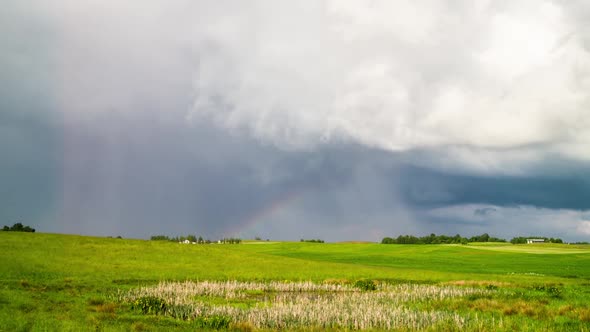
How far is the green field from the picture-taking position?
28891 mm

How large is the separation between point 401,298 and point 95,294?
94.1 feet

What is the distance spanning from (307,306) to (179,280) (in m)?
27.8

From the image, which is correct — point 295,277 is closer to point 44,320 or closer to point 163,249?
point 163,249

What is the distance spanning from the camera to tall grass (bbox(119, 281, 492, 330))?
30266 mm

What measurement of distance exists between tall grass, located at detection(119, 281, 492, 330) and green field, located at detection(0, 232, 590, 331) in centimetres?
49

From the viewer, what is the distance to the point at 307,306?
37.6 m

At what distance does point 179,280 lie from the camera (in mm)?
59938

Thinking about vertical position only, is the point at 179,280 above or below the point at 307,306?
below

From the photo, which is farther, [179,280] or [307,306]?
[179,280]

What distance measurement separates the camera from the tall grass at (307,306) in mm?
30266

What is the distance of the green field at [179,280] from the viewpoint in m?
28.9

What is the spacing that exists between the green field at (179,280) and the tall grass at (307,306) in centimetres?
49

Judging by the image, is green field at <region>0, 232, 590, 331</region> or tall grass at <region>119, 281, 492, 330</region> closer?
green field at <region>0, 232, 590, 331</region>

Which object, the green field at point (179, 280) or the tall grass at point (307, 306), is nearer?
the green field at point (179, 280)
